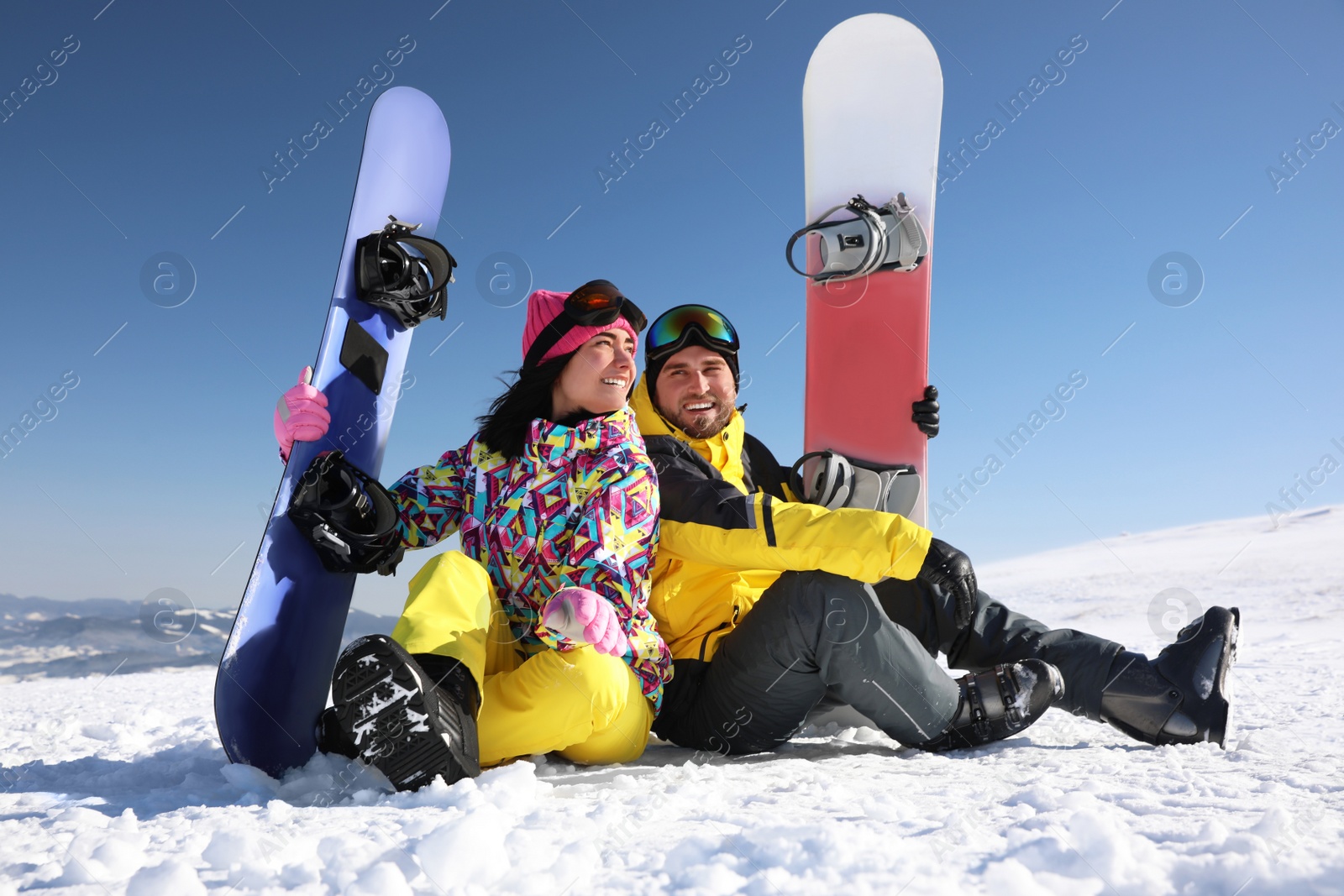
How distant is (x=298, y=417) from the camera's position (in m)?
2.50

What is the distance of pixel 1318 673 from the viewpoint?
4215mm

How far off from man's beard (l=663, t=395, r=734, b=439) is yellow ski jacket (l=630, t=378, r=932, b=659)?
21 mm

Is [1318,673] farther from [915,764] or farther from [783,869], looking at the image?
[783,869]

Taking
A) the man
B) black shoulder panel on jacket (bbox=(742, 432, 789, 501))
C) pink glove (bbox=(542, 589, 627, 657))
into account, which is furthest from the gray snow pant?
black shoulder panel on jacket (bbox=(742, 432, 789, 501))

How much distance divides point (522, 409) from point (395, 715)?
1083 mm

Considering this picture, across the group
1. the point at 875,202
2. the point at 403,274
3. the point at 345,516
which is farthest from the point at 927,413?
the point at 345,516

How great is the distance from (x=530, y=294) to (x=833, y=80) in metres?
2.58

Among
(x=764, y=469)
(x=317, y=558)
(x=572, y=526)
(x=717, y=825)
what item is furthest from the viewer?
(x=764, y=469)

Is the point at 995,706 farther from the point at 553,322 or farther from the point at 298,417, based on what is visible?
the point at 298,417

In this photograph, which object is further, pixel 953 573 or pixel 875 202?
pixel 875 202

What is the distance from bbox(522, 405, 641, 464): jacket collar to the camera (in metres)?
2.23

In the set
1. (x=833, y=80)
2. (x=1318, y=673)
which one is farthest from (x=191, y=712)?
(x=1318, y=673)

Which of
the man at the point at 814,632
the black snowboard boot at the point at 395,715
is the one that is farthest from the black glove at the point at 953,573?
the black snowboard boot at the point at 395,715

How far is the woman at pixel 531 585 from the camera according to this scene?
1.60 m
